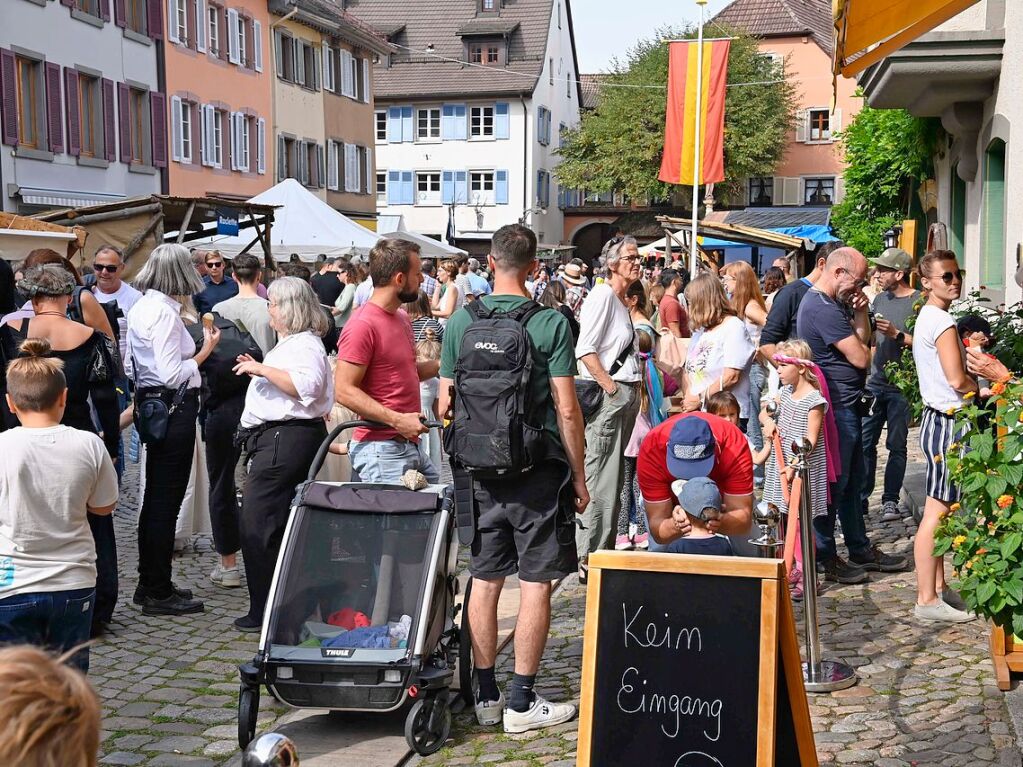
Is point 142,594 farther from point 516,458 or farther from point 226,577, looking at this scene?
point 516,458

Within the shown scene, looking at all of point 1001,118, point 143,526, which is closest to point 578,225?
point 1001,118

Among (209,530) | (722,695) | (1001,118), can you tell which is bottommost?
(209,530)

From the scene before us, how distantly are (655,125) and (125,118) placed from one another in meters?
34.0

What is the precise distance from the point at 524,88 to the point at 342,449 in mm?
54607

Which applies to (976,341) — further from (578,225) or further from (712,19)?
(578,225)

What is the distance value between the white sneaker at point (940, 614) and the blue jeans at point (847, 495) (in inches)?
34.4

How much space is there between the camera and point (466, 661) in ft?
18.7

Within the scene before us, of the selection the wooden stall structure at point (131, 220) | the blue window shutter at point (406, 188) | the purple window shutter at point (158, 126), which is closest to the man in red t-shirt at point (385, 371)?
the wooden stall structure at point (131, 220)

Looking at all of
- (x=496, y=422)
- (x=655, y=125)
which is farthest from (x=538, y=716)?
(x=655, y=125)

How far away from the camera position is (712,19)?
61812 millimetres

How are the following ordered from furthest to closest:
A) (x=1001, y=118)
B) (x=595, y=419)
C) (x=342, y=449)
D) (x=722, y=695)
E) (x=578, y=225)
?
(x=578, y=225)
(x=1001, y=118)
(x=595, y=419)
(x=342, y=449)
(x=722, y=695)

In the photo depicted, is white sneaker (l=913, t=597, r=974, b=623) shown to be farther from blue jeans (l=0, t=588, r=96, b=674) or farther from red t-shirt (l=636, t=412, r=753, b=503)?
blue jeans (l=0, t=588, r=96, b=674)

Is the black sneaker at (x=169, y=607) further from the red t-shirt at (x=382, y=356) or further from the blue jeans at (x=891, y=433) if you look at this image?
the blue jeans at (x=891, y=433)

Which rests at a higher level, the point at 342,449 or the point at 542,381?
the point at 542,381
